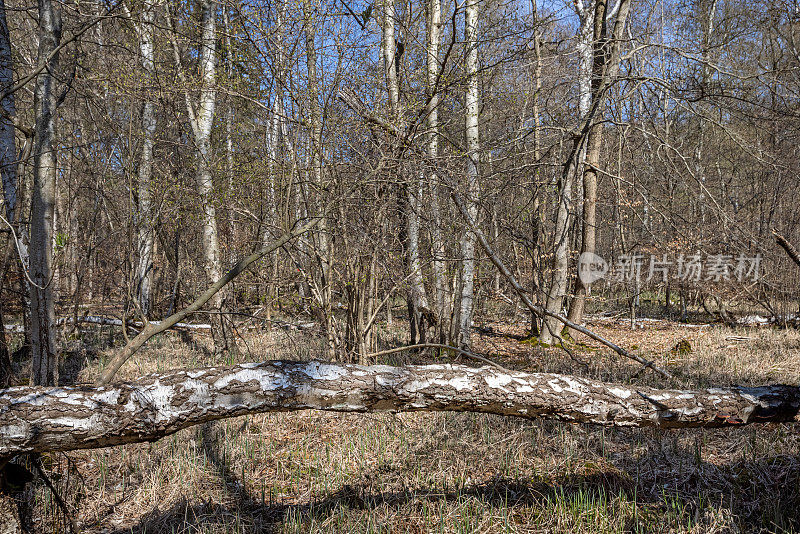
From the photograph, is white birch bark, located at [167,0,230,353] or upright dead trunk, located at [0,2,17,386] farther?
white birch bark, located at [167,0,230,353]

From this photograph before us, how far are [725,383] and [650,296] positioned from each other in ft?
48.6

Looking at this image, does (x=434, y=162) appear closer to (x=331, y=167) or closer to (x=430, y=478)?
(x=331, y=167)

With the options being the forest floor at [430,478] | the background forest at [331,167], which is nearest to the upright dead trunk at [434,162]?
the background forest at [331,167]

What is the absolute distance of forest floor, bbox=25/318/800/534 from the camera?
9.95 ft

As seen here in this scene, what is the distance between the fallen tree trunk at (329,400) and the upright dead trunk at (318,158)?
6.84ft

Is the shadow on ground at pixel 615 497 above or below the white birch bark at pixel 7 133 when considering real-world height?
below

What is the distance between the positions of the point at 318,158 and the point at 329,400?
104 inches

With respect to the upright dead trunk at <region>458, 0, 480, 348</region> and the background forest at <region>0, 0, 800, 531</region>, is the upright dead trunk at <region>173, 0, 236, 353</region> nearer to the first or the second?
the background forest at <region>0, 0, 800, 531</region>

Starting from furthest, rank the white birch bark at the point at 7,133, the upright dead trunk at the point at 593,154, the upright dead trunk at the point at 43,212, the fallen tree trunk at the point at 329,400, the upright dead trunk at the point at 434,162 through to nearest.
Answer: the upright dead trunk at the point at 593,154 < the upright dead trunk at the point at 434,162 < the white birch bark at the point at 7,133 < the upright dead trunk at the point at 43,212 < the fallen tree trunk at the point at 329,400

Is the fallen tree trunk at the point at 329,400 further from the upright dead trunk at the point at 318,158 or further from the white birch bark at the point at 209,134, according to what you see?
the white birch bark at the point at 209,134

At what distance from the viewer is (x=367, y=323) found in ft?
16.0

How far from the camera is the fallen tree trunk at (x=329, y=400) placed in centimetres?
229

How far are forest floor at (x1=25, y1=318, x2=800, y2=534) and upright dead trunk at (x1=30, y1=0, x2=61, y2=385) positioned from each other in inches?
37.2

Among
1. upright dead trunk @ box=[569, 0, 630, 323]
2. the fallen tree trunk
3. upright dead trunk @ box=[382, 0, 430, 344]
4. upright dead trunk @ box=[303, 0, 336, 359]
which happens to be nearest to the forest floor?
the fallen tree trunk
